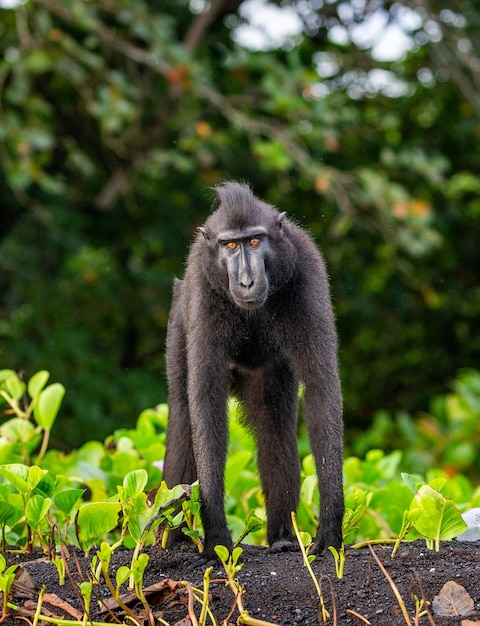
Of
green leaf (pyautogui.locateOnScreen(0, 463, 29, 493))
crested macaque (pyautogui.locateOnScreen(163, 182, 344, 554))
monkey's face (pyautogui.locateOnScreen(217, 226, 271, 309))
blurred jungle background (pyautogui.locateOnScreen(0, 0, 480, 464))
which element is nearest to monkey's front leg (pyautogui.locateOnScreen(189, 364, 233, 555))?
crested macaque (pyautogui.locateOnScreen(163, 182, 344, 554))

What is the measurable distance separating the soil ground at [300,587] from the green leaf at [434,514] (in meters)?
0.10

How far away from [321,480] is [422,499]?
2.06 ft

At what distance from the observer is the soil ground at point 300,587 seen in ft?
9.29

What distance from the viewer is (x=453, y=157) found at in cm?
1102

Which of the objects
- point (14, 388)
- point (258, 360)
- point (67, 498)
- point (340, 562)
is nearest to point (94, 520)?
point (67, 498)

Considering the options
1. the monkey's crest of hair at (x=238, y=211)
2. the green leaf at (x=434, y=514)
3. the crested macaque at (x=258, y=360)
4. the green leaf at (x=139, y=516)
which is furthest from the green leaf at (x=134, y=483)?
the monkey's crest of hair at (x=238, y=211)

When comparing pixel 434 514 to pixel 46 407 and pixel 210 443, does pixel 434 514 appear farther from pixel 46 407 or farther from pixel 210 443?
pixel 46 407

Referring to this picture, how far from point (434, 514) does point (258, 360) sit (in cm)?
118

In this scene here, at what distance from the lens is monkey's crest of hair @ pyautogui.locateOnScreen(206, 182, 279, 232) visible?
3865 millimetres

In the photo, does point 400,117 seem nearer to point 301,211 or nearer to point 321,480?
point 301,211

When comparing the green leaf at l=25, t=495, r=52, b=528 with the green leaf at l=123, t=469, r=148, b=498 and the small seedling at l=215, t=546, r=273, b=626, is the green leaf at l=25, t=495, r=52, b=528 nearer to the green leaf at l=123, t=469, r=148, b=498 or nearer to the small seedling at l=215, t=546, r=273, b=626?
the green leaf at l=123, t=469, r=148, b=498

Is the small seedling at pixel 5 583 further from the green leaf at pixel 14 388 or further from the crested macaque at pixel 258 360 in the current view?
the green leaf at pixel 14 388

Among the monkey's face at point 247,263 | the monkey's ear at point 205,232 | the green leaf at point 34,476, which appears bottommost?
the green leaf at point 34,476

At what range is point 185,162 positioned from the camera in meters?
8.09
